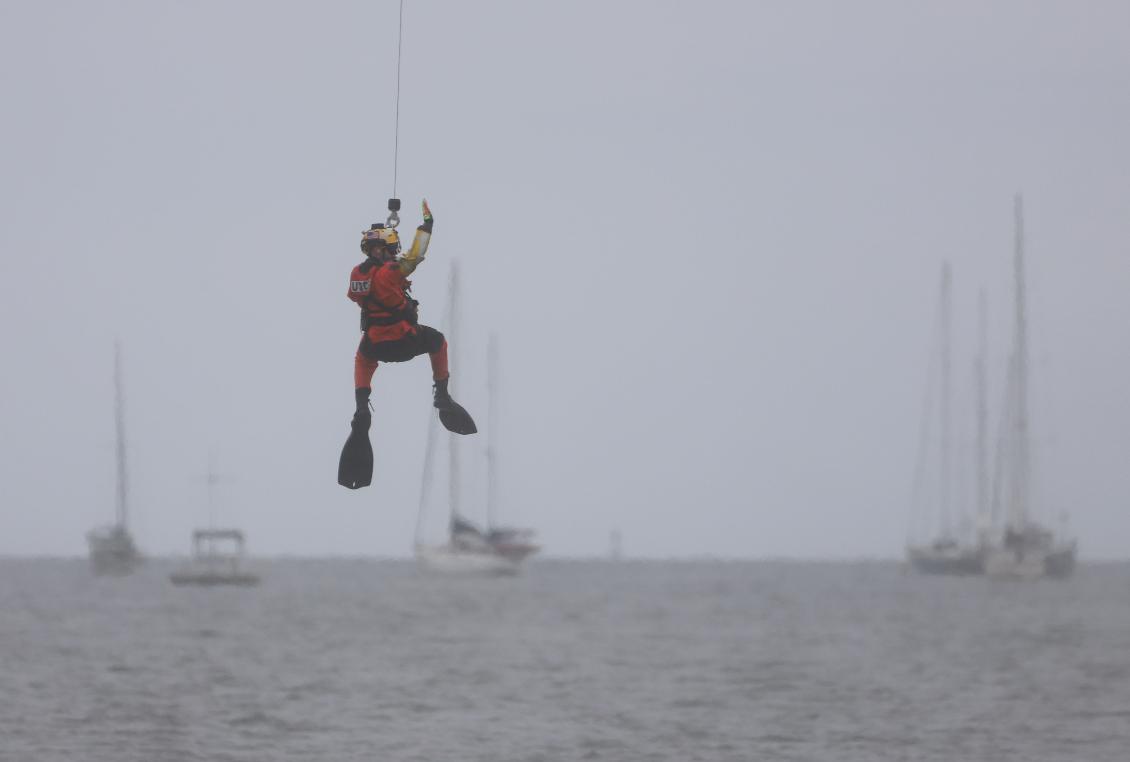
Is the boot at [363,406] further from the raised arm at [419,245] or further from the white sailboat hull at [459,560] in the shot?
the white sailboat hull at [459,560]

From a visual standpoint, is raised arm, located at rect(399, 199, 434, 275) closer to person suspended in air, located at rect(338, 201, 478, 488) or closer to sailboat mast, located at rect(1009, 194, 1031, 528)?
person suspended in air, located at rect(338, 201, 478, 488)

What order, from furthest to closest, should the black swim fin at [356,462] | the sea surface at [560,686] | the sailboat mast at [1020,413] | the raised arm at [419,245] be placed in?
the sailboat mast at [1020,413], the sea surface at [560,686], the black swim fin at [356,462], the raised arm at [419,245]

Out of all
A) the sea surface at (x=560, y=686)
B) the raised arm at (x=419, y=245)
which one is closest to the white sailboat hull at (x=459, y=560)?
the sea surface at (x=560, y=686)

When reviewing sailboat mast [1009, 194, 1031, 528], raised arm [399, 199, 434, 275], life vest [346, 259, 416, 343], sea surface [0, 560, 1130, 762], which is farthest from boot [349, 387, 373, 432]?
sailboat mast [1009, 194, 1031, 528]

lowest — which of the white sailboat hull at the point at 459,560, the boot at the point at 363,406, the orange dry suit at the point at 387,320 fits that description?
the white sailboat hull at the point at 459,560

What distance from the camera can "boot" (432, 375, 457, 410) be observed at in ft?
71.1

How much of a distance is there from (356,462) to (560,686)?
62504 millimetres

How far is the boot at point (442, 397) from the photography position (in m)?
21.7

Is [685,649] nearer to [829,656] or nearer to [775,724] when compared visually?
[829,656]

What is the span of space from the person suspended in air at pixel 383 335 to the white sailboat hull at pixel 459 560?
6332 inches

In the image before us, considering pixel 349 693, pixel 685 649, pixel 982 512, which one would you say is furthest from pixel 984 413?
pixel 349 693


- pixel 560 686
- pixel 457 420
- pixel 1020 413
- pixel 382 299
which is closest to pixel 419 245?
pixel 382 299

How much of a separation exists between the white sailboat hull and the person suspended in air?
161 meters

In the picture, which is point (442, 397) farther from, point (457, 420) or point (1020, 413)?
point (1020, 413)
